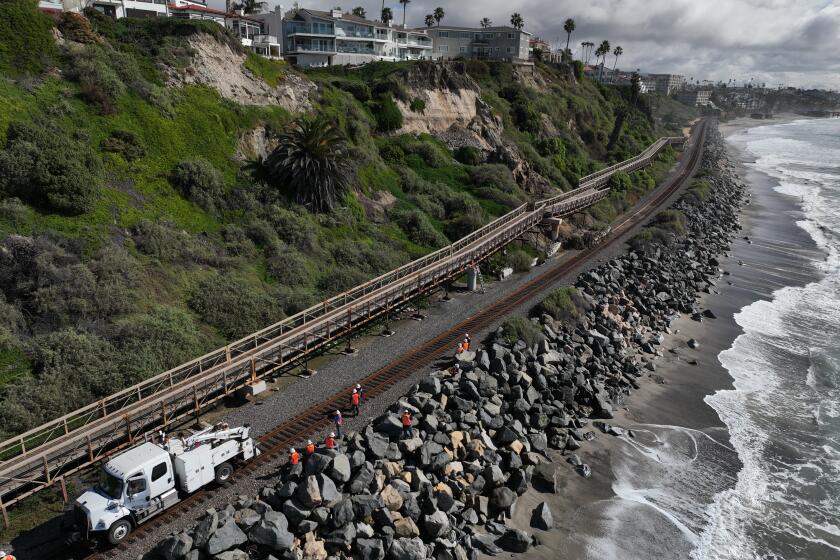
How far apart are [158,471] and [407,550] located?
7438 mm

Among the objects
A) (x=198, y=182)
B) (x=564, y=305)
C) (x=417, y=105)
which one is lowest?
(x=564, y=305)

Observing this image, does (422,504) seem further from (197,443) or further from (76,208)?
(76,208)

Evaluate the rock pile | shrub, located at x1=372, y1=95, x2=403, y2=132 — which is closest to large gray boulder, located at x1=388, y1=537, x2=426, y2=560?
the rock pile

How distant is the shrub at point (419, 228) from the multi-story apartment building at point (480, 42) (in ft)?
229

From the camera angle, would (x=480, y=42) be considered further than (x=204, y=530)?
Yes

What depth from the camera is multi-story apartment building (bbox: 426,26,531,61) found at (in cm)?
10225

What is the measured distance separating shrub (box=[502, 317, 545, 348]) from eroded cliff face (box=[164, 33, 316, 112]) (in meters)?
27.2

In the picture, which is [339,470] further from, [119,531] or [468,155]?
[468,155]

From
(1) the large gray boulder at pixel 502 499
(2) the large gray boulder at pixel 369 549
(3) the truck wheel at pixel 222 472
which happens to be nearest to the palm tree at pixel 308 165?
(3) the truck wheel at pixel 222 472

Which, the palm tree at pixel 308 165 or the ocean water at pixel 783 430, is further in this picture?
the palm tree at pixel 308 165

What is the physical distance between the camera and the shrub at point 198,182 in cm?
3166

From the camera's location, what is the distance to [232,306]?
26203mm

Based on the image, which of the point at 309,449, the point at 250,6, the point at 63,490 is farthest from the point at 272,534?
the point at 250,6

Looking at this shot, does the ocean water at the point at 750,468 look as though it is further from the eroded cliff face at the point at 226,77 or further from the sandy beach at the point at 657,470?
the eroded cliff face at the point at 226,77
